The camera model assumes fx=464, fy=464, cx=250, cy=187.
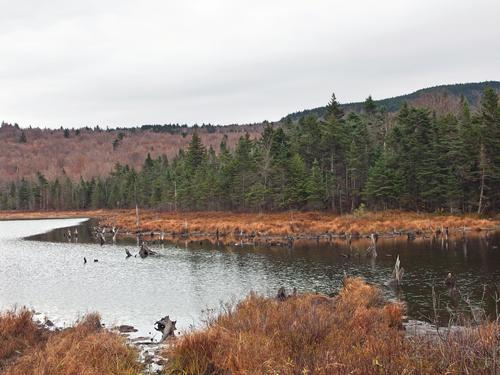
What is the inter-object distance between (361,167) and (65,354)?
67510 millimetres

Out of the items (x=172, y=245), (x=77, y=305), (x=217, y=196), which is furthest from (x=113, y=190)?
(x=77, y=305)

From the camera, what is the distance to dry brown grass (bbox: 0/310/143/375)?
9312 mm

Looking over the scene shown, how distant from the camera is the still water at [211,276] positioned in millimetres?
22969

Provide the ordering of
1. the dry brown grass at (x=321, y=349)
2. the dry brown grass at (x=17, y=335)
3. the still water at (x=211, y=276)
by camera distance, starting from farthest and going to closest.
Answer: the still water at (x=211, y=276) → the dry brown grass at (x=17, y=335) → the dry brown grass at (x=321, y=349)

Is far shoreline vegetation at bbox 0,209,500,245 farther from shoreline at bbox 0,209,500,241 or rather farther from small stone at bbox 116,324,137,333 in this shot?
small stone at bbox 116,324,137,333

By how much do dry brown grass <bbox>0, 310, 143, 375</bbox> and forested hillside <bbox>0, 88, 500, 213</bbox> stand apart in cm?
5456

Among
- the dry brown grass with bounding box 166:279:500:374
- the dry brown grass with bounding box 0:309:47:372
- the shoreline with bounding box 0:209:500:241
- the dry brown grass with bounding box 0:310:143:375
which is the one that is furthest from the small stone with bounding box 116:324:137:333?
the shoreline with bounding box 0:209:500:241

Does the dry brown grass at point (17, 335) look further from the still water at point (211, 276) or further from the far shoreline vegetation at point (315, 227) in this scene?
the far shoreline vegetation at point (315, 227)

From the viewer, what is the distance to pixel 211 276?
104 ft

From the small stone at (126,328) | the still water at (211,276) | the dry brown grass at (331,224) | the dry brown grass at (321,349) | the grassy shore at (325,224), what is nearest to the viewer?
the dry brown grass at (321,349)

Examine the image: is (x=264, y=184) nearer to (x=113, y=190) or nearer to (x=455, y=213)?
(x=455, y=213)

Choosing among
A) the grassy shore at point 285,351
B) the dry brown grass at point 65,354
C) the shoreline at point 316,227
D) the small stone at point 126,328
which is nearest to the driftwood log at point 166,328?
the small stone at point 126,328

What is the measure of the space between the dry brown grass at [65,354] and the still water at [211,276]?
13.0 feet

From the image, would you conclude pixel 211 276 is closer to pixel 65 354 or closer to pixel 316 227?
pixel 65 354
